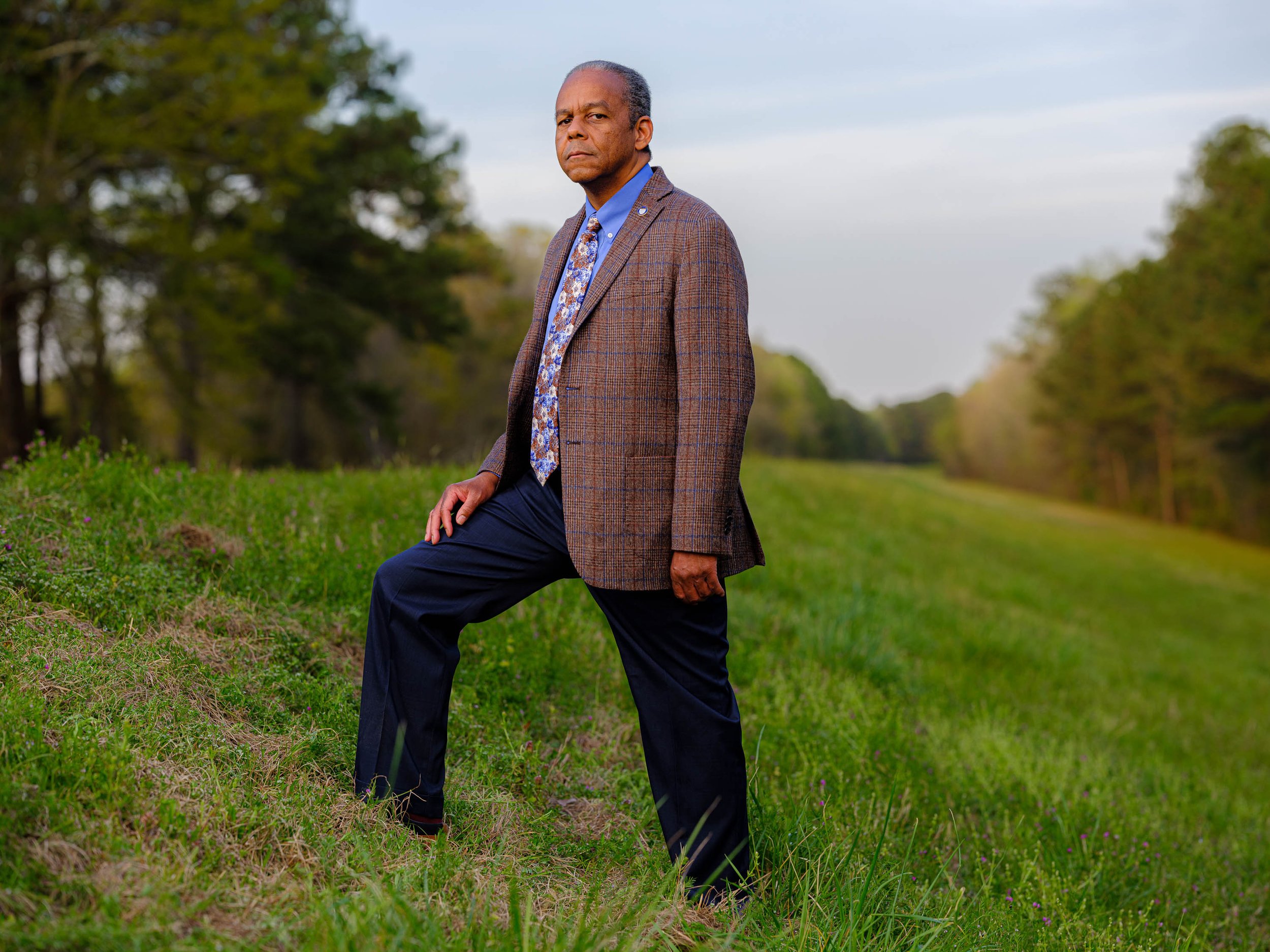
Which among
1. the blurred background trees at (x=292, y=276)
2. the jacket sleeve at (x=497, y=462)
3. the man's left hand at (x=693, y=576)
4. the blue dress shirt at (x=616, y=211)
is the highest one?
the blurred background trees at (x=292, y=276)

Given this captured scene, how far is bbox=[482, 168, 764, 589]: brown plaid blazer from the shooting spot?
2535 millimetres

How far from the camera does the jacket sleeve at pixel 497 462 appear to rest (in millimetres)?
2916

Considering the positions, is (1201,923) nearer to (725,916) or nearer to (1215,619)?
(725,916)

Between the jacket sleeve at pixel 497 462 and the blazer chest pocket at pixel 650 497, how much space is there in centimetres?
49

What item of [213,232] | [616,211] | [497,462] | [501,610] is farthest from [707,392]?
[213,232]

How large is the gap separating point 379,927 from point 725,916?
103 centimetres

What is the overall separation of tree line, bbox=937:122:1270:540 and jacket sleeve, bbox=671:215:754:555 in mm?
24455

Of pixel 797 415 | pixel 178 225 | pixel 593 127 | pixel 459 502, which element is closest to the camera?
pixel 593 127

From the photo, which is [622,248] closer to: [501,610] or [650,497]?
[650,497]

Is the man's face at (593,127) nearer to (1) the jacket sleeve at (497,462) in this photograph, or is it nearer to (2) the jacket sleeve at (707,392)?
(2) the jacket sleeve at (707,392)

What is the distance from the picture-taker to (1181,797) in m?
5.64

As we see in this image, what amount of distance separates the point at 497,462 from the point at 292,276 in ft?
52.2

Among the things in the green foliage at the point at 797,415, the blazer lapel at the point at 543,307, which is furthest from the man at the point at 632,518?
the green foliage at the point at 797,415

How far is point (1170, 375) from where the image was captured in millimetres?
30562
